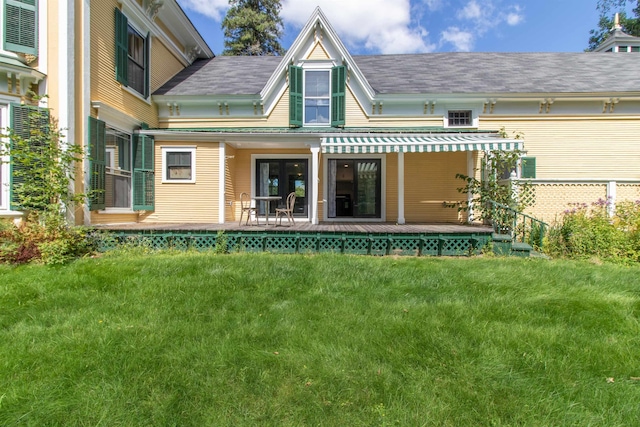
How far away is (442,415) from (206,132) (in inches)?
372

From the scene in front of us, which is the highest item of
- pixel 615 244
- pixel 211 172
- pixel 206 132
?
pixel 206 132

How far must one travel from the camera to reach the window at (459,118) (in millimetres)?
11125

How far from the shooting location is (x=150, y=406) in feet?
7.43

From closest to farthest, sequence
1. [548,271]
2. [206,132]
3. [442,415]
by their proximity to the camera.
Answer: [442,415]
[548,271]
[206,132]

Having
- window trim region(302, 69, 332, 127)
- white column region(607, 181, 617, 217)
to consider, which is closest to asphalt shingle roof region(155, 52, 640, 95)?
window trim region(302, 69, 332, 127)

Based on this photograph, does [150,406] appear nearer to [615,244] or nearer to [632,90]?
[615,244]

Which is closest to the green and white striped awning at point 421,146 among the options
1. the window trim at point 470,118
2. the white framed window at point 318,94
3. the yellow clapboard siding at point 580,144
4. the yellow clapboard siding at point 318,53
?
the window trim at point 470,118

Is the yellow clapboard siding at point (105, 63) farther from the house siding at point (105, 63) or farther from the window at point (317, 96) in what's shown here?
the window at point (317, 96)

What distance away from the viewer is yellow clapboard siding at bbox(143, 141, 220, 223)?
10078 millimetres

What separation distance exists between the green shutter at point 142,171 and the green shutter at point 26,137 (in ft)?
8.90

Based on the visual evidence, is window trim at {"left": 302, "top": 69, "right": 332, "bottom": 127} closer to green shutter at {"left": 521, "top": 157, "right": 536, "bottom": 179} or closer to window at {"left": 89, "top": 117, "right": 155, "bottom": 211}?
window at {"left": 89, "top": 117, "right": 155, "bottom": 211}

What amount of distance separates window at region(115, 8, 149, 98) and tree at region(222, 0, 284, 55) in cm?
1987

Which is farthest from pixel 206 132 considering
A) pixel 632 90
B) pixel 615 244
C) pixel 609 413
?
pixel 632 90

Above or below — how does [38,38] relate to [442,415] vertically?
above
